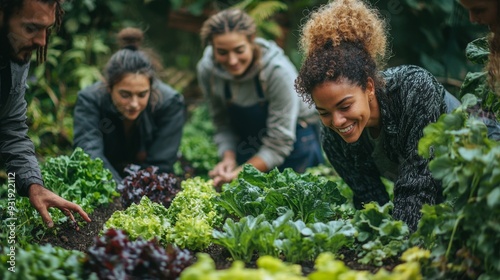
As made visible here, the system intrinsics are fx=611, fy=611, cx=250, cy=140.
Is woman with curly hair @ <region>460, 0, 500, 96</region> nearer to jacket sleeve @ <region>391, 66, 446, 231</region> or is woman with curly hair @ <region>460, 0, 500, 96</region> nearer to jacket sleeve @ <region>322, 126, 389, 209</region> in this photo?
jacket sleeve @ <region>391, 66, 446, 231</region>

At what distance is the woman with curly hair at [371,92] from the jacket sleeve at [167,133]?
2016 millimetres

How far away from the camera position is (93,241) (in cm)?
347

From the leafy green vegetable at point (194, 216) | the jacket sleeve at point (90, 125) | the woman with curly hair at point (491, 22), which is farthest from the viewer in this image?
the jacket sleeve at point (90, 125)

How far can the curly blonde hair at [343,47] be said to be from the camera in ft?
11.0

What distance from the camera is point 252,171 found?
3.83 metres

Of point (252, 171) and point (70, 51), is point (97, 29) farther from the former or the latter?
point (252, 171)

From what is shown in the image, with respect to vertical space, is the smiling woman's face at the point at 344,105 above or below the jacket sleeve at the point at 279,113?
above

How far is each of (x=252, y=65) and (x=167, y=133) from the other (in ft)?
3.51

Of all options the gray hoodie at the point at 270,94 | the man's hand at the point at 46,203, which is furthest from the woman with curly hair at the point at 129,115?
the man's hand at the point at 46,203

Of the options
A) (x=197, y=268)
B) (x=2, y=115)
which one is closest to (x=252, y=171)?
(x=2, y=115)

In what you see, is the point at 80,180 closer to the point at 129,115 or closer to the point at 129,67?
the point at 129,115

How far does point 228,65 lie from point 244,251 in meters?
3.02

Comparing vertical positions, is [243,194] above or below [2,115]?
below

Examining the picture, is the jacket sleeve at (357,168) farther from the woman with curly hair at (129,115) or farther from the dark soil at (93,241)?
the woman with curly hair at (129,115)
